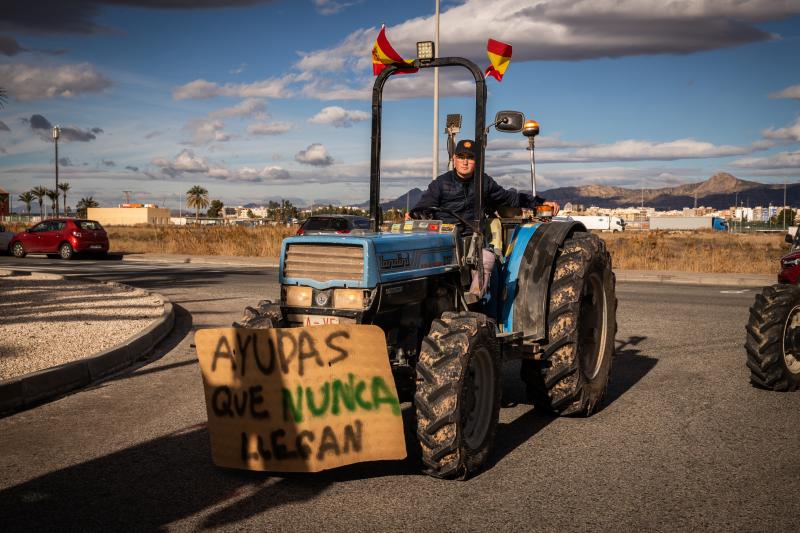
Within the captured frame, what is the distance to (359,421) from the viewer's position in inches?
193

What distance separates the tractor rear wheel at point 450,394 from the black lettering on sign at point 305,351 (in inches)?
24.4

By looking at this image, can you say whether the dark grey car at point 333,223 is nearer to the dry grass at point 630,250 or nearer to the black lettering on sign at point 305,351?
the dry grass at point 630,250

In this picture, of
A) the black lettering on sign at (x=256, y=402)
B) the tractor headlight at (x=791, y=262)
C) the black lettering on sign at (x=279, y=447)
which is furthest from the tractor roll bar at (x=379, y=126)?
the tractor headlight at (x=791, y=262)

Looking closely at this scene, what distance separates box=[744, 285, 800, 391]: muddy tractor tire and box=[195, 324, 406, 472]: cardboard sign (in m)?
4.33

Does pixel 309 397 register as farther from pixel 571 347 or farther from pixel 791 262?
pixel 791 262

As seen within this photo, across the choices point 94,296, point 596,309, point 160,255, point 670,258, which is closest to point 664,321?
point 596,309

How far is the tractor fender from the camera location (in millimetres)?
6410

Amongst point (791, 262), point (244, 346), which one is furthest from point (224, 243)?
point (244, 346)

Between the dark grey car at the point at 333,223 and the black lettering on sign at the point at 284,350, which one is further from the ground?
the dark grey car at the point at 333,223

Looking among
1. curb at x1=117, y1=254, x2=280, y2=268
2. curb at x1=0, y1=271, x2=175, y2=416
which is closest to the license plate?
curb at x1=0, y1=271, x2=175, y2=416

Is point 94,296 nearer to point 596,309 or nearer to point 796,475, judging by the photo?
point 596,309

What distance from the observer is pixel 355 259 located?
513 cm

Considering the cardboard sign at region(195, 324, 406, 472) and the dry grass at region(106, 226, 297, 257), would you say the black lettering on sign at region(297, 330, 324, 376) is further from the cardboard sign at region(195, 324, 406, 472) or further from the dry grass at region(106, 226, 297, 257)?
the dry grass at region(106, 226, 297, 257)

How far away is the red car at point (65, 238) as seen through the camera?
103 feet
